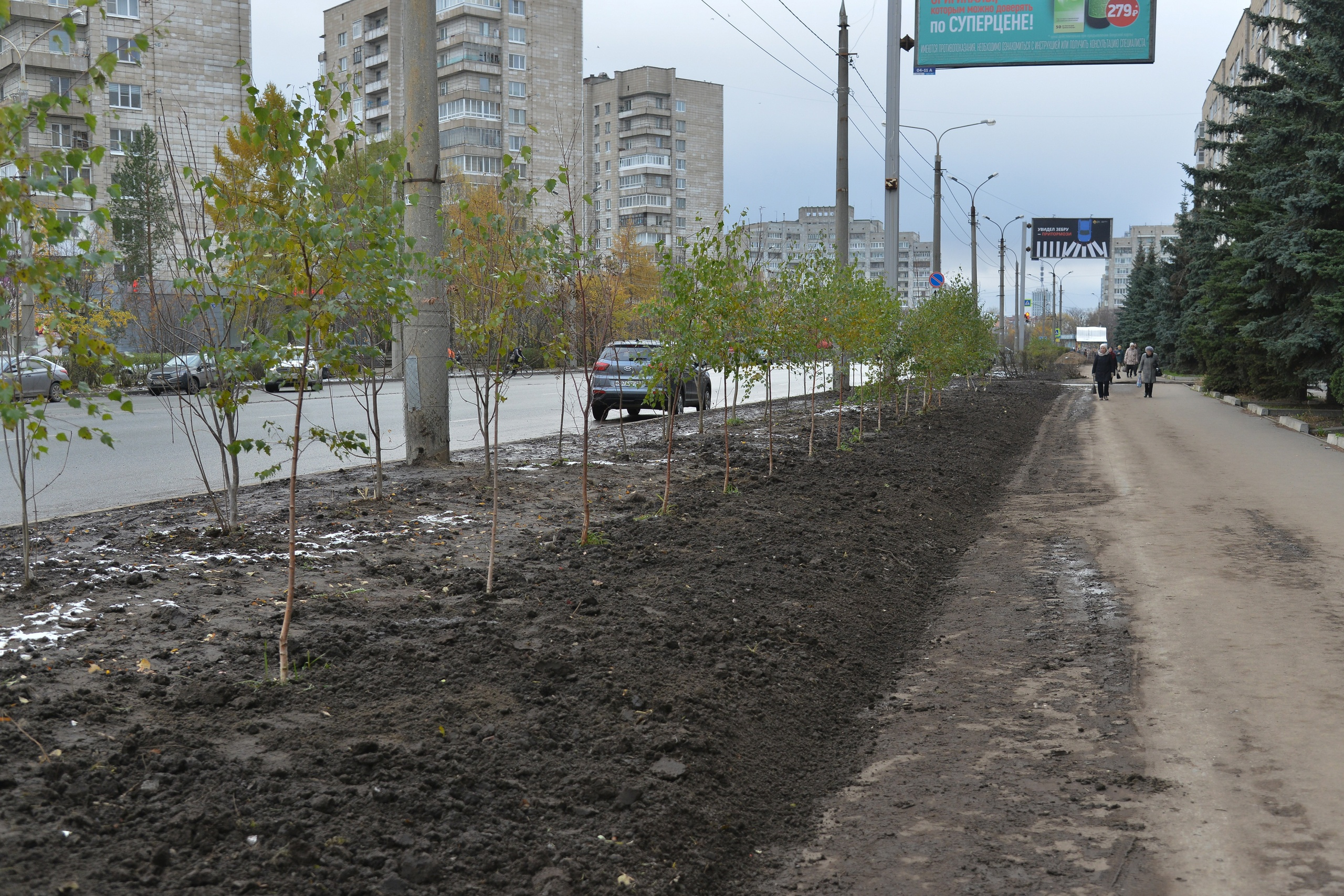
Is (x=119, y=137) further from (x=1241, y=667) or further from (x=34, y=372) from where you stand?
(x=1241, y=667)

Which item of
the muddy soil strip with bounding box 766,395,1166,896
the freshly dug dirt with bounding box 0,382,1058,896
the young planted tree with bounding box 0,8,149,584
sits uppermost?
the young planted tree with bounding box 0,8,149,584

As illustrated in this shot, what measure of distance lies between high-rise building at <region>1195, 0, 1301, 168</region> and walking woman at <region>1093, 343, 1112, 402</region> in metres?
A: 7.90

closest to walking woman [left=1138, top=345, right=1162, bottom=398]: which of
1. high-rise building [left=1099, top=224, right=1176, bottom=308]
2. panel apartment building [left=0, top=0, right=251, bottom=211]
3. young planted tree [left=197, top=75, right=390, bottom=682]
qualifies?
young planted tree [left=197, top=75, right=390, bottom=682]

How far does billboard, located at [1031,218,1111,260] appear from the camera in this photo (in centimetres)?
5531

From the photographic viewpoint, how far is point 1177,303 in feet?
160

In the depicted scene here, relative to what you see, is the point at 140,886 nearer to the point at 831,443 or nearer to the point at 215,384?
the point at 215,384

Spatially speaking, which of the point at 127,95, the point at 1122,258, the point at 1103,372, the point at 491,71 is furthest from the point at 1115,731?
the point at 1122,258

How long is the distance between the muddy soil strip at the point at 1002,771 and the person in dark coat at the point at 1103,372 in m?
27.4

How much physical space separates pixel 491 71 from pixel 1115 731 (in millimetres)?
76393

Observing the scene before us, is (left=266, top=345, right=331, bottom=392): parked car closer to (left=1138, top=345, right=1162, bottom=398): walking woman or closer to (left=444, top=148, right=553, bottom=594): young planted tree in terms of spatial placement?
(left=444, top=148, right=553, bottom=594): young planted tree

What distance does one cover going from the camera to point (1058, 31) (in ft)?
64.4

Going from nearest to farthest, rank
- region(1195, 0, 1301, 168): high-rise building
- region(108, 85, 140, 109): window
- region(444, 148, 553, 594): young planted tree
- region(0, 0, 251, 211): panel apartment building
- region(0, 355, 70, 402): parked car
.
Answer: region(0, 355, 70, 402): parked car
region(444, 148, 553, 594): young planted tree
region(1195, 0, 1301, 168): high-rise building
region(0, 0, 251, 211): panel apartment building
region(108, 85, 140, 109): window

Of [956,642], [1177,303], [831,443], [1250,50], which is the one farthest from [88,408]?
[1250,50]

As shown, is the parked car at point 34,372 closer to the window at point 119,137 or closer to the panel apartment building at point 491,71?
the window at point 119,137
